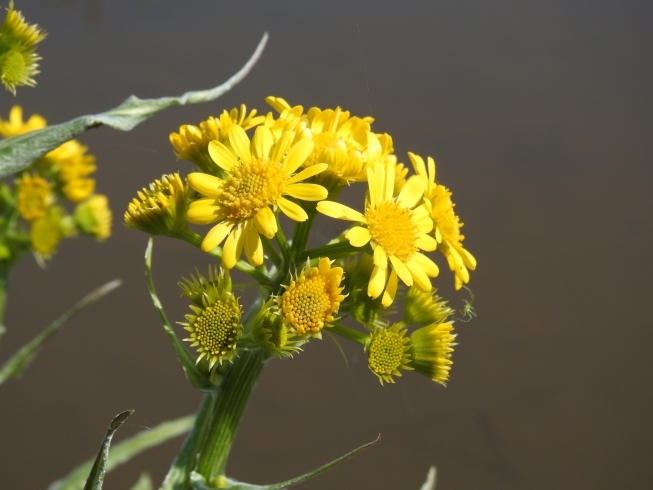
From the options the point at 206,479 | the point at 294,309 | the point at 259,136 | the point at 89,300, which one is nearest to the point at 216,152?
the point at 259,136

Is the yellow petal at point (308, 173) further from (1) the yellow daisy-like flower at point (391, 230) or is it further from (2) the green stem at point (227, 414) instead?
(2) the green stem at point (227, 414)

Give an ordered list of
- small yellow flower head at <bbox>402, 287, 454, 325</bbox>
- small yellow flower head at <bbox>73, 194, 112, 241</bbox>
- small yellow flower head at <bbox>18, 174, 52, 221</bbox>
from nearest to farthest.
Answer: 1. small yellow flower head at <bbox>402, 287, 454, 325</bbox>
2. small yellow flower head at <bbox>18, 174, 52, 221</bbox>
3. small yellow flower head at <bbox>73, 194, 112, 241</bbox>

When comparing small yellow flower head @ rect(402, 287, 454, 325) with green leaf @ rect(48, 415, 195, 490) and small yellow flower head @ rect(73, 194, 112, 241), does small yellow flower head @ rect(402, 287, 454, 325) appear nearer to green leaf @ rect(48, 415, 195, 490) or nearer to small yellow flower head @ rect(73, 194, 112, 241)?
green leaf @ rect(48, 415, 195, 490)

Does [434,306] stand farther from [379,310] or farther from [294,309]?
[294,309]

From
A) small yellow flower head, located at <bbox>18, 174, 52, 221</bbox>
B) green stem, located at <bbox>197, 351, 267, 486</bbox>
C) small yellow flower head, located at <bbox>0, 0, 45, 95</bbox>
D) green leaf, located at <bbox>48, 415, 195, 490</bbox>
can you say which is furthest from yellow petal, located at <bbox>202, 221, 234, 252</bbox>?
small yellow flower head, located at <bbox>18, 174, 52, 221</bbox>

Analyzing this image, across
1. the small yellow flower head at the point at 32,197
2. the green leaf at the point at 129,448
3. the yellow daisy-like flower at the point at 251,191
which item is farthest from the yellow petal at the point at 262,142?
the small yellow flower head at the point at 32,197

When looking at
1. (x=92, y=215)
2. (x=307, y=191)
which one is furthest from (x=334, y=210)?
(x=92, y=215)

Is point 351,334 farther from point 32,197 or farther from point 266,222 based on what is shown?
point 32,197

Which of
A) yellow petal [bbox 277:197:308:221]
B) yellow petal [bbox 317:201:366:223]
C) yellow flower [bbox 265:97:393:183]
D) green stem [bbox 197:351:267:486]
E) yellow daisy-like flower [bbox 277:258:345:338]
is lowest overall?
green stem [bbox 197:351:267:486]
